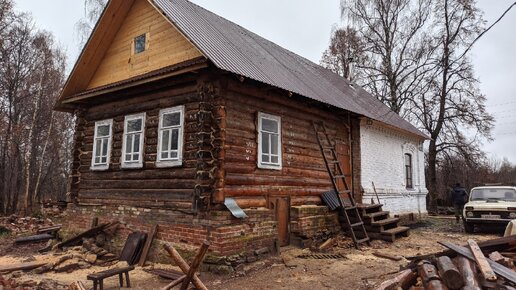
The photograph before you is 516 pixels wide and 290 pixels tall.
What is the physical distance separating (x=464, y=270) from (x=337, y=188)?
588 centimetres

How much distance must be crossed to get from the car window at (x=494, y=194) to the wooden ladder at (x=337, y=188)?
18.6 ft

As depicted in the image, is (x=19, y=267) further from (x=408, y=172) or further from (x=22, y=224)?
(x=408, y=172)

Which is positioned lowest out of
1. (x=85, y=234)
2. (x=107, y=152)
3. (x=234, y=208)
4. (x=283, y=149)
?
(x=85, y=234)

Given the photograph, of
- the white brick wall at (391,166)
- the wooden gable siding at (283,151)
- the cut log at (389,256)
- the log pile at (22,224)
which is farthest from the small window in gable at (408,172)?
the log pile at (22,224)

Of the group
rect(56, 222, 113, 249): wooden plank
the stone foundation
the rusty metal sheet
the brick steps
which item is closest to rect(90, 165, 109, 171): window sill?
the stone foundation

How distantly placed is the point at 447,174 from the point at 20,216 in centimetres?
2521

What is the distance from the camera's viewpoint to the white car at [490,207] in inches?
473

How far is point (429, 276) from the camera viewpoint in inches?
188

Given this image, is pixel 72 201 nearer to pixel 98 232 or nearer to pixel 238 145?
pixel 98 232

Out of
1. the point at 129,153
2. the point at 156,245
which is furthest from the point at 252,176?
the point at 129,153

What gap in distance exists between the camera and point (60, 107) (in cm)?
1195

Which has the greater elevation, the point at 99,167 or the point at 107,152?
the point at 107,152

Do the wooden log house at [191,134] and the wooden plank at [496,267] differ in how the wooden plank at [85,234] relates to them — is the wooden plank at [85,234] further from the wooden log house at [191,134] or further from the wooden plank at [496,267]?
the wooden plank at [496,267]

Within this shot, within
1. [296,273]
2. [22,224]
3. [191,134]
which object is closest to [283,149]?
[191,134]
